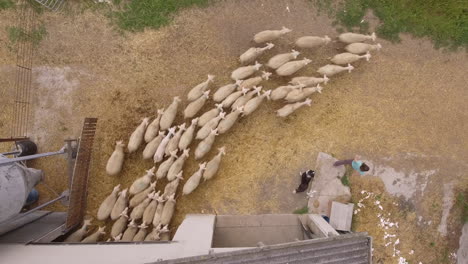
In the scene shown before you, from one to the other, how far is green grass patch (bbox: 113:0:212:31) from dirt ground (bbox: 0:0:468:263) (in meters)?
0.23

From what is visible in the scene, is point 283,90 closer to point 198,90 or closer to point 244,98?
point 244,98

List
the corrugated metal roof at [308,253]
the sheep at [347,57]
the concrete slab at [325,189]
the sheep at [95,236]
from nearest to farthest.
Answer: the corrugated metal roof at [308,253], the sheep at [95,236], the sheep at [347,57], the concrete slab at [325,189]

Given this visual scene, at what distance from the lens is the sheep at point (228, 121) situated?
25.8 ft

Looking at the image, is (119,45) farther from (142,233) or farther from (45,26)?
(142,233)

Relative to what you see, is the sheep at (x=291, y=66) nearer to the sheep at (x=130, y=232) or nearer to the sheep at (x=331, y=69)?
the sheep at (x=331, y=69)

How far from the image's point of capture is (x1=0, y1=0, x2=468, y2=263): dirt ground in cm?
818

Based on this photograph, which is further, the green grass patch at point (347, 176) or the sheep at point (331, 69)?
the green grass patch at point (347, 176)

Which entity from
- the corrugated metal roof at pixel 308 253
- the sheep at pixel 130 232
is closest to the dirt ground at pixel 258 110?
the sheep at pixel 130 232

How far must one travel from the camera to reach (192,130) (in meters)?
7.89

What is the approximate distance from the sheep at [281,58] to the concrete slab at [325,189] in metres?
2.30

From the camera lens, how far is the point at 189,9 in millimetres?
8336

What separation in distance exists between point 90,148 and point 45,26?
10.3 feet

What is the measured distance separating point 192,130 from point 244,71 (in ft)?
5.81

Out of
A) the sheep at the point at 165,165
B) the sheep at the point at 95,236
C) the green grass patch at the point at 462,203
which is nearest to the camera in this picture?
the sheep at the point at 95,236
